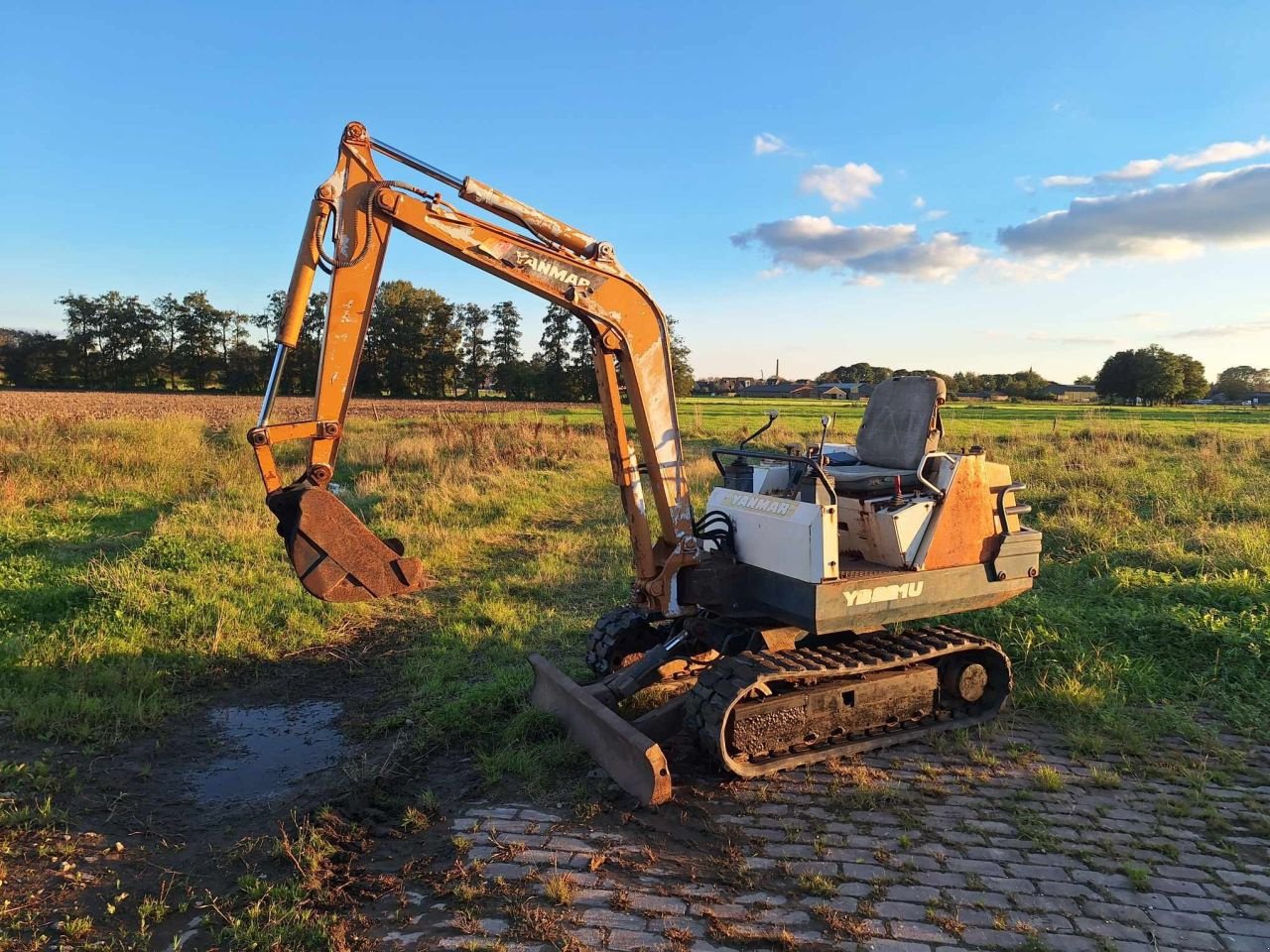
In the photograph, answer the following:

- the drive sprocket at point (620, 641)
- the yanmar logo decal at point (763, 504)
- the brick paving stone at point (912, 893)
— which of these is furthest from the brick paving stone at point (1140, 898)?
the drive sprocket at point (620, 641)

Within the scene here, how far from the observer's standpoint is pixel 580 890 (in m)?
3.73

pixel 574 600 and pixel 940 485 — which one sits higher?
pixel 940 485

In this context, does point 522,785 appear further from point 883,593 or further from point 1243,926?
point 1243,926

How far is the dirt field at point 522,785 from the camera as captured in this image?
3.60m

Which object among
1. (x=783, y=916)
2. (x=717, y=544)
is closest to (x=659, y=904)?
(x=783, y=916)

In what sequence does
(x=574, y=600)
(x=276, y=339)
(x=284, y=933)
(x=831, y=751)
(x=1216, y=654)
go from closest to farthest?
(x=284, y=933)
(x=276, y=339)
(x=831, y=751)
(x=1216, y=654)
(x=574, y=600)

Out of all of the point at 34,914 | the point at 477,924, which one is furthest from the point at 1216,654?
the point at 34,914

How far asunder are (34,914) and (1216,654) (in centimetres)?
868

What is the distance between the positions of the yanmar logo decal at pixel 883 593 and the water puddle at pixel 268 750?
12.4 feet

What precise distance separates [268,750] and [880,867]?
4271 millimetres

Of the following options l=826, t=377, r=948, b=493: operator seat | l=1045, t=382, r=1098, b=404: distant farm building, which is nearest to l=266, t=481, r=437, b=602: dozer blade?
l=826, t=377, r=948, b=493: operator seat

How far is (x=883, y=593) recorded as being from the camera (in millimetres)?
5336

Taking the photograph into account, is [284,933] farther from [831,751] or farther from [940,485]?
[940,485]

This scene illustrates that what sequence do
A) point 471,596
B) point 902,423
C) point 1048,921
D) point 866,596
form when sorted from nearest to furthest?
point 1048,921 < point 866,596 < point 902,423 < point 471,596
